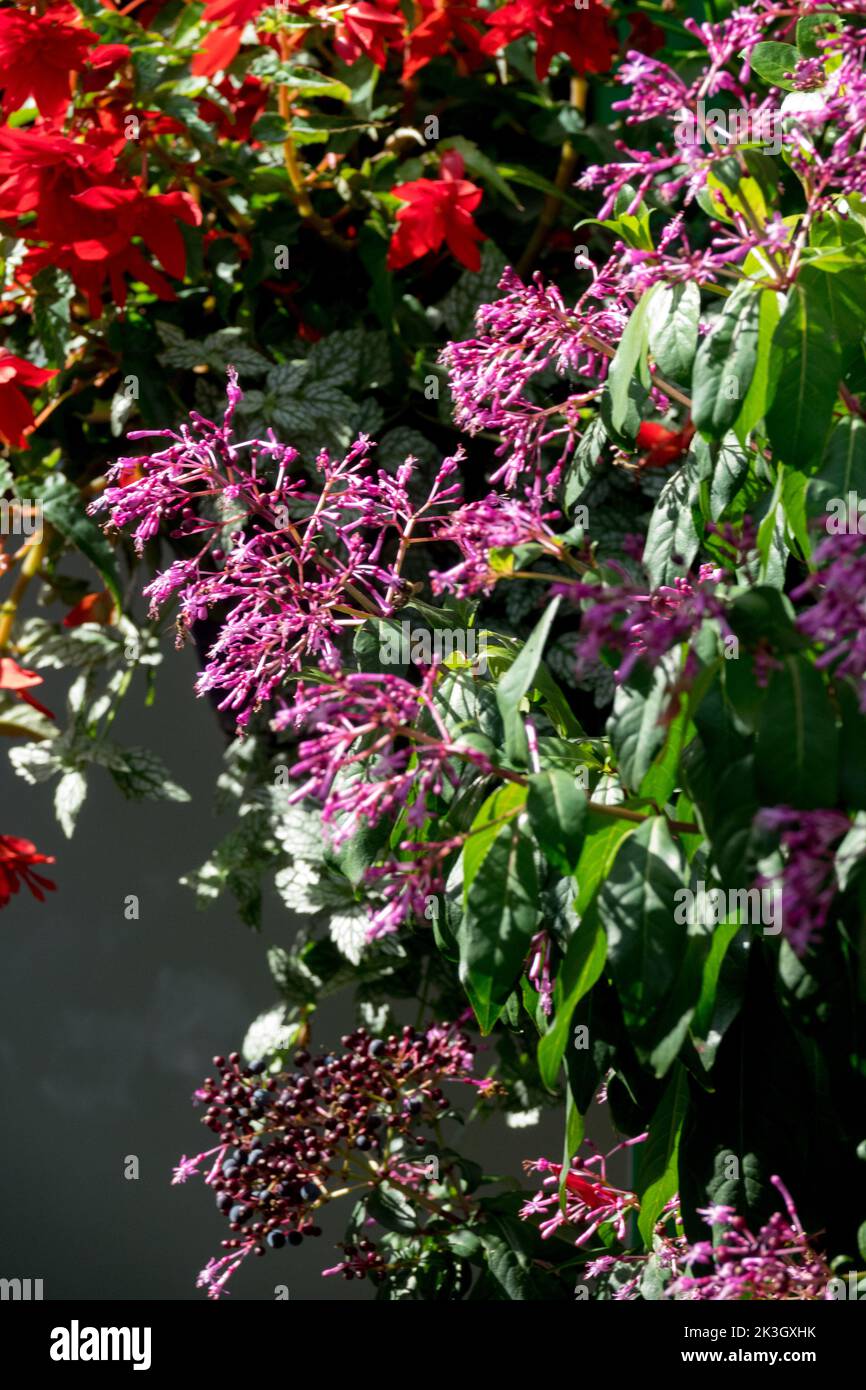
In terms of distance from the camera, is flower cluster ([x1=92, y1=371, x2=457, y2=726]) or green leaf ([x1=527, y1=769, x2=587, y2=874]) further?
flower cluster ([x1=92, y1=371, x2=457, y2=726])

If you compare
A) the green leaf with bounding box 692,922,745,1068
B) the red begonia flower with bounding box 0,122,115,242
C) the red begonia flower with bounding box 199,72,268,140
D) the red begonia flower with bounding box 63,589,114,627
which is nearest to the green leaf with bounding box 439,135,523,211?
the red begonia flower with bounding box 199,72,268,140

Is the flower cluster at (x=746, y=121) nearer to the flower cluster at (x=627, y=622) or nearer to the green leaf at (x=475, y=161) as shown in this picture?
the flower cluster at (x=627, y=622)

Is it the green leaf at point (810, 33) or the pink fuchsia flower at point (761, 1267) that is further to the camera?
the green leaf at point (810, 33)

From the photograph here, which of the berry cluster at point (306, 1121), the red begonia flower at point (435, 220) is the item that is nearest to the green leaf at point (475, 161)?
the red begonia flower at point (435, 220)

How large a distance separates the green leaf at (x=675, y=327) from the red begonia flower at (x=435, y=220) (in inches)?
23.1

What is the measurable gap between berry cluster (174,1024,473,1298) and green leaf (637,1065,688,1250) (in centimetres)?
34

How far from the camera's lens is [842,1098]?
0.66m

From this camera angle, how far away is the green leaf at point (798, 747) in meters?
0.51

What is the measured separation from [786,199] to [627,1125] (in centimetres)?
99

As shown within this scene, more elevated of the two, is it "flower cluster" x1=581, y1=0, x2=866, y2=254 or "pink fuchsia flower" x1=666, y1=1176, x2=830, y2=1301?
"flower cluster" x1=581, y1=0, x2=866, y2=254

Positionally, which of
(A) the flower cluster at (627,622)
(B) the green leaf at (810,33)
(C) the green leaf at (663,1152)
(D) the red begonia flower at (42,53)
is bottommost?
(C) the green leaf at (663,1152)

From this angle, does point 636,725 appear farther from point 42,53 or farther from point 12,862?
point 42,53

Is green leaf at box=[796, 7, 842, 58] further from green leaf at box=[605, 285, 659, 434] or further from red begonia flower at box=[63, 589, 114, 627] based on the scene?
red begonia flower at box=[63, 589, 114, 627]

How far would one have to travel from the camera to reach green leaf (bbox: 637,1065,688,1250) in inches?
27.5
